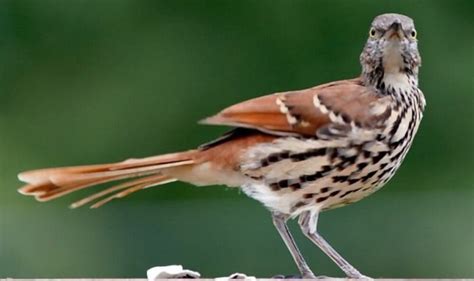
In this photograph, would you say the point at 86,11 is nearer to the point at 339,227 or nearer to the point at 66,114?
the point at 66,114

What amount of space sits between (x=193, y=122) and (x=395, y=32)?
198 inches

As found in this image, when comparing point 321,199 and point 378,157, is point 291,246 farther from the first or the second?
point 378,157

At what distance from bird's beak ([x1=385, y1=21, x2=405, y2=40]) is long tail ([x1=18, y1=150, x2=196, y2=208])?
71cm

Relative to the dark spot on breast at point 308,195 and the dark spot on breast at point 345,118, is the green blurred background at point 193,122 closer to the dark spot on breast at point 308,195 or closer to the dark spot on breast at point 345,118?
the dark spot on breast at point 308,195

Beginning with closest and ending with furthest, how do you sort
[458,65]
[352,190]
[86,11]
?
1. [352,190]
2. [458,65]
3. [86,11]

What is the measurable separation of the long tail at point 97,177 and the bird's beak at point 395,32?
2.33 feet

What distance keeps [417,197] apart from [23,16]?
308 centimetres

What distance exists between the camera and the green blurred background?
8.94m

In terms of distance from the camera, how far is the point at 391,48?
19.3ft

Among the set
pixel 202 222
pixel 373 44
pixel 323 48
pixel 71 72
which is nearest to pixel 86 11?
pixel 71 72

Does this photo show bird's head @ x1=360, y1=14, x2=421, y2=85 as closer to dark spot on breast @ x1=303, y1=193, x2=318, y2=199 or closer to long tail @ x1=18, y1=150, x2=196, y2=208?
dark spot on breast @ x1=303, y1=193, x2=318, y2=199

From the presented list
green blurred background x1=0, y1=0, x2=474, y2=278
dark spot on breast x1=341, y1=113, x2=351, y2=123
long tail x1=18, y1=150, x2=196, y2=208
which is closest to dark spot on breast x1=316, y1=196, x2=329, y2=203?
dark spot on breast x1=341, y1=113, x2=351, y2=123

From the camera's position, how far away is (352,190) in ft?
19.2

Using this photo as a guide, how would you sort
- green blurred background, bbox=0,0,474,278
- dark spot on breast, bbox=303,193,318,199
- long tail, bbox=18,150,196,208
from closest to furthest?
long tail, bbox=18,150,196,208, dark spot on breast, bbox=303,193,318,199, green blurred background, bbox=0,0,474,278
